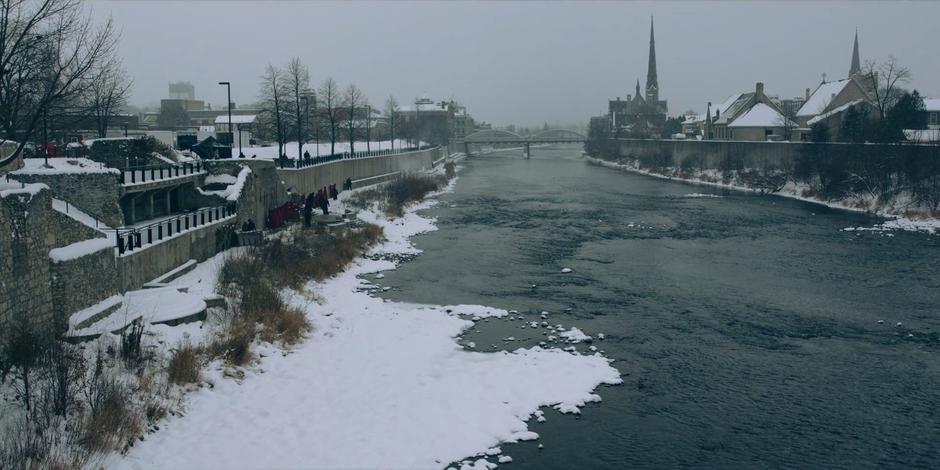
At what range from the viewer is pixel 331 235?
3281 centimetres

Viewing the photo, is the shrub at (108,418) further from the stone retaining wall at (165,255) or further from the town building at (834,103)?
the town building at (834,103)

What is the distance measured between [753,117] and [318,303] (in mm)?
80084

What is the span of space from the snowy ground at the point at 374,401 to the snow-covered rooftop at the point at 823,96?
73.9 metres

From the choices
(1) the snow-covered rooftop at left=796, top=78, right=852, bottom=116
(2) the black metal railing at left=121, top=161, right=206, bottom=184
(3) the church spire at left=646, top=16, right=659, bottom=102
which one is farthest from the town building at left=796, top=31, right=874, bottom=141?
(3) the church spire at left=646, top=16, right=659, bottom=102

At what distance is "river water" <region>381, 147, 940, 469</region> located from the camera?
1418 centimetres

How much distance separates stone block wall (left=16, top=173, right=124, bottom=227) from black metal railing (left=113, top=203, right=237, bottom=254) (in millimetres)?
807

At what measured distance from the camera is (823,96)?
280 feet

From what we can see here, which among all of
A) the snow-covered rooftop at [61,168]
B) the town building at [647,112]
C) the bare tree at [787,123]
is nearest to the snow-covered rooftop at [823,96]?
the bare tree at [787,123]

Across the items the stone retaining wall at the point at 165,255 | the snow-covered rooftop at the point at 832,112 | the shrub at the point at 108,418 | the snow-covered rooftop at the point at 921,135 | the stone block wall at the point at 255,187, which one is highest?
the snow-covered rooftop at the point at 832,112

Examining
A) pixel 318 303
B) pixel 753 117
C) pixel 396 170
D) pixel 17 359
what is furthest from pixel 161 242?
pixel 753 117

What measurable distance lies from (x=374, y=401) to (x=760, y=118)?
8451 cm

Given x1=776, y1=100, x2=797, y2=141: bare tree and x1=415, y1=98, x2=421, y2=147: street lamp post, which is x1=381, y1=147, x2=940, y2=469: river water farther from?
x1=415, y1=98, x2=421, y2=147: street lamp post

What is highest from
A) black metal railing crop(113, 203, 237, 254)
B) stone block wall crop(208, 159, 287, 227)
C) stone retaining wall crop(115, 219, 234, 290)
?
stone block wall crop(208, 159, 287, 227)

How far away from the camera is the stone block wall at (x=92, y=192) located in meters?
22.2
